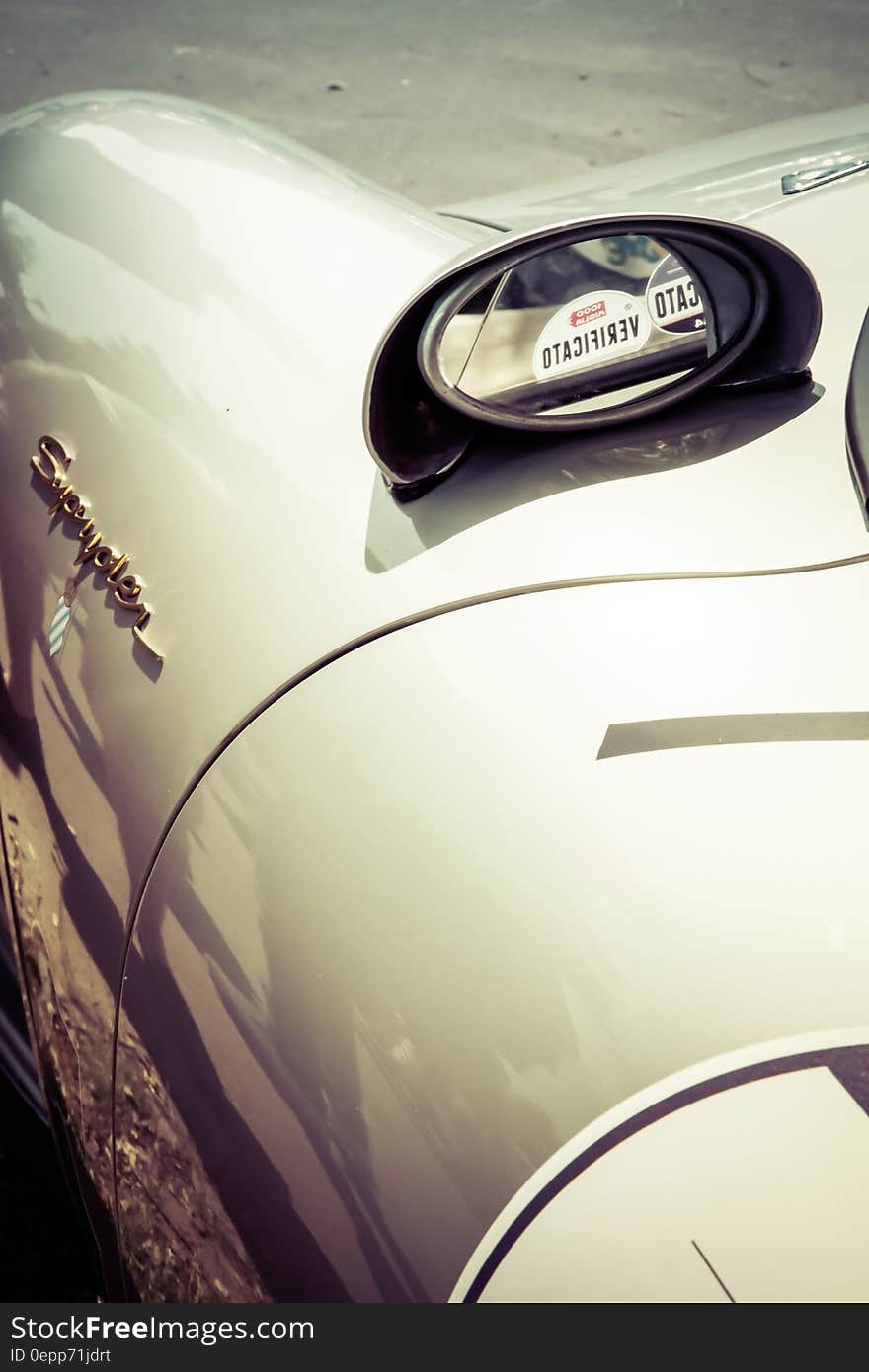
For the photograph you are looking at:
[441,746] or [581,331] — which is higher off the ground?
[581,331]

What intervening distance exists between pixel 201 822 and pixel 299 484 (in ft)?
1.24

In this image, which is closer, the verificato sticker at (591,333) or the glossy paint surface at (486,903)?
the glossy paint surface at (486,903)

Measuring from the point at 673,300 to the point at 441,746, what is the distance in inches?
23.9

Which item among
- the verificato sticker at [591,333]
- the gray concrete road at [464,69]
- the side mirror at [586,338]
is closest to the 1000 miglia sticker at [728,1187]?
the side mirror at [586,338]

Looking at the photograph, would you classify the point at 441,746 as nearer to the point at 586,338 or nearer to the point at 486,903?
the point at 486,903

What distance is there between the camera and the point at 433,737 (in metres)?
1.10

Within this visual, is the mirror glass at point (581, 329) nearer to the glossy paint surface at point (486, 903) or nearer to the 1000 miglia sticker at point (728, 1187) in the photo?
the glossy paint surface at point (486, 903)

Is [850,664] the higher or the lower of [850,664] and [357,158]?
the lower

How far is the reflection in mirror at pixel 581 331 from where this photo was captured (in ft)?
4.32

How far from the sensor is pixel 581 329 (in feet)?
4.49

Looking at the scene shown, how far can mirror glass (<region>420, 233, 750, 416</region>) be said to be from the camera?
4.30ft

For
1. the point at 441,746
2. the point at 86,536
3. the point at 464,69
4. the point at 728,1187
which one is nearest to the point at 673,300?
the point at 441,746

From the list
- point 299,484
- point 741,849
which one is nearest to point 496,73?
point 299,484

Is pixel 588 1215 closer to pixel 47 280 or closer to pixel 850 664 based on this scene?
pixel 850 664
